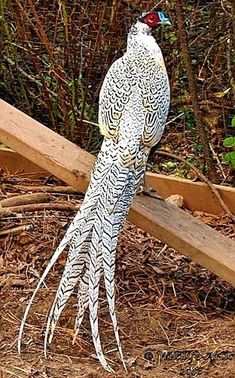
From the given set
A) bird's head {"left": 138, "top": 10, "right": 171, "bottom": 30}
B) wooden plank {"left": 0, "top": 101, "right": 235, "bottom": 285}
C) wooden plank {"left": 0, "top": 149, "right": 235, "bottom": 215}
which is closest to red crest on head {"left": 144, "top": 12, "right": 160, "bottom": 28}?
bird's head {"left": 138, "top": 10, "right": 171, "bottom": 30}

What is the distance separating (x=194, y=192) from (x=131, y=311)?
120cm

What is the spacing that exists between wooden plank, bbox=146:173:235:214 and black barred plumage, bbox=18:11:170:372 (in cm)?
92

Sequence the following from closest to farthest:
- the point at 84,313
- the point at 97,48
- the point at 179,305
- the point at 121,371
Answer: the point at 121,371 → the point at 84,313 → the point at 179,305 → the point at 97,48

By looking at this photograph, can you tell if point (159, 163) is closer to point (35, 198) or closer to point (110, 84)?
point (35, 198)

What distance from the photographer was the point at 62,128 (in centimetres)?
581

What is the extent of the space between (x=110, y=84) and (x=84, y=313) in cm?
114

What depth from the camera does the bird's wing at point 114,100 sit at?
364cm

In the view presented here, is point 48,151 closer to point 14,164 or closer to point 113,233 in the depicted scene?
point 113,233

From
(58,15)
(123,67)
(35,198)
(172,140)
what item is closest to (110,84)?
(123,67)

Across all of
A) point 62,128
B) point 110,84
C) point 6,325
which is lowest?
point 6,325

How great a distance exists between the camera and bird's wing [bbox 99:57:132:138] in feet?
11.9

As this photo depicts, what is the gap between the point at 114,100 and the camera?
12.2ft

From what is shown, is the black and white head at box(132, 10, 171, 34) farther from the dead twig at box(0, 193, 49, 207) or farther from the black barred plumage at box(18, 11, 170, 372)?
the dead twig at box(0, 193, 49, 207)

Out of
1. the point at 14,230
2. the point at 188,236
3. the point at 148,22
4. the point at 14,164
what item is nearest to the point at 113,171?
the point at 188,236
